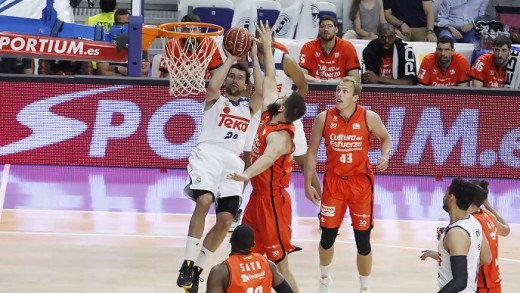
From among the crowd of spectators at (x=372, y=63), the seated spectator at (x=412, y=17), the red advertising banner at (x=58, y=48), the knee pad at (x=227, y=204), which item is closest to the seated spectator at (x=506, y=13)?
the seated spectator at (x=412, y=17)

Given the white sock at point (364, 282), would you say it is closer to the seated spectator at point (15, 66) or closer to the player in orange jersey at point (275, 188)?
the player in orange jersey at point (275, 188)

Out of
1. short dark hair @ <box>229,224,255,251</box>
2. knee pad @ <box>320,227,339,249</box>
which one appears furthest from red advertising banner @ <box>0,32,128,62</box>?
short dark hair @ <box>229,224,255,251</box>

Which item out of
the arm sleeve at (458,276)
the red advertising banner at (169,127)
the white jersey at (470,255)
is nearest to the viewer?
the arm sleeve at (458,276)

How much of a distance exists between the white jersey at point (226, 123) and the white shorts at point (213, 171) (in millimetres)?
70

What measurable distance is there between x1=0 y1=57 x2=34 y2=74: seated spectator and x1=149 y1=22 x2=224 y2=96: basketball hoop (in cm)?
402

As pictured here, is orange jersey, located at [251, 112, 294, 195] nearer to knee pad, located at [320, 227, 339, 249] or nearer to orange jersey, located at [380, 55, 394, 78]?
knee pad, located at [320, 227, 339, 249]

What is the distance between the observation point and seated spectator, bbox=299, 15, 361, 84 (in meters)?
12.1

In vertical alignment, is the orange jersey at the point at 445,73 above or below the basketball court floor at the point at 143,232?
above

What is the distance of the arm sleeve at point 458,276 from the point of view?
539 cm

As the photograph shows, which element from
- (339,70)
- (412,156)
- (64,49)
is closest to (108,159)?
(64,49)

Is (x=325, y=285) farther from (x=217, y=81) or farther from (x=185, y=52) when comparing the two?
(x=185, y=52)

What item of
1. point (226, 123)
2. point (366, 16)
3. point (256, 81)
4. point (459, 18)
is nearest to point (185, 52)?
point (256, 81)

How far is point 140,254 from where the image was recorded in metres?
8.68

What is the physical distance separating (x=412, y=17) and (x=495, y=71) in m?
2.91
